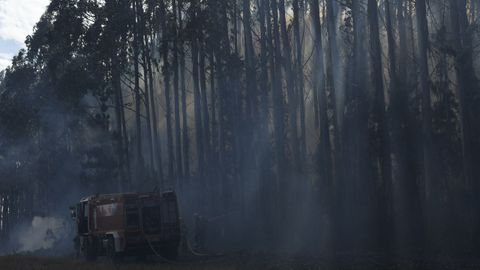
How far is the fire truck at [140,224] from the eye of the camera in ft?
75.3

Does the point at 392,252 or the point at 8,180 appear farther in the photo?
→ the point at 8,180

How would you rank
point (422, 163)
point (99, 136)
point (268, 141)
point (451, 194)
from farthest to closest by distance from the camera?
point (99, 136)
point (268, 141)
point (451, 194)
point (422, 163)

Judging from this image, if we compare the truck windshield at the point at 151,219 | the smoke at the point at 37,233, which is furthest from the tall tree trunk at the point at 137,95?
the smoke at the point at 37,233

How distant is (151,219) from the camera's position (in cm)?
2323

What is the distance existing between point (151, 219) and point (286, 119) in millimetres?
18525

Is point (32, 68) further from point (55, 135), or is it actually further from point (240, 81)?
point (240, 81)

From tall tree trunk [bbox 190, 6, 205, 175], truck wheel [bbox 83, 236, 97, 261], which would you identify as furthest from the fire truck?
tall tree trunk [bbox 190, 6, 205, 175]

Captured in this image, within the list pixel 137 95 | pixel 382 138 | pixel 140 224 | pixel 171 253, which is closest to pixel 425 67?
pixel 382 138

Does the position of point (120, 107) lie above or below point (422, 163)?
above

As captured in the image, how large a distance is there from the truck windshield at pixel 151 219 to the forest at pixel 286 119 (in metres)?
4.16

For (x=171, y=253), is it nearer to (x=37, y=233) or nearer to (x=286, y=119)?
(x=286, y=119)

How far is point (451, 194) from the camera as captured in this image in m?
28.2

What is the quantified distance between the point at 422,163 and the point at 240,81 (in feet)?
46.2

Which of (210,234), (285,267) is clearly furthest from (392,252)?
(210,234)
